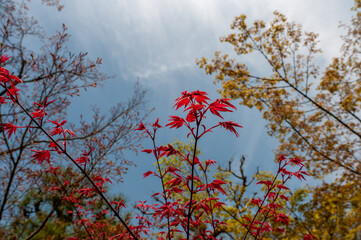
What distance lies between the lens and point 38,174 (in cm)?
513

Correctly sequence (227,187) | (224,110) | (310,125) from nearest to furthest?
(224,110) → (310,125) → (227,187)

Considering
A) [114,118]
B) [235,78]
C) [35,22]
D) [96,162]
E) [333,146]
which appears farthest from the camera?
[235,78]

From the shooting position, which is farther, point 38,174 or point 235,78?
point 235,78

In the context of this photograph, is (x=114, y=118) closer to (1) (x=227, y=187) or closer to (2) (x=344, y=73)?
(1) (x=227, y=187)

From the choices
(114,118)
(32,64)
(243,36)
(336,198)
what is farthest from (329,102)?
(32,64)

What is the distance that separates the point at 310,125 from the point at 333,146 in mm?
1101

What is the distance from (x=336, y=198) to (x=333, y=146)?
180cm

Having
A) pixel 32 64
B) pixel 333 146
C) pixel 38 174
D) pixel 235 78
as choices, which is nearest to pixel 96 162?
pixel 38 174

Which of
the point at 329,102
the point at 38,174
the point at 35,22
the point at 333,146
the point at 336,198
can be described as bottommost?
the point at 38,174

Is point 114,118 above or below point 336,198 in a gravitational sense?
above

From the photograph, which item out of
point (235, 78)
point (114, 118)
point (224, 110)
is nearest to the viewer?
point (224, 110)

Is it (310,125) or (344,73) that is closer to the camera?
(344,73)

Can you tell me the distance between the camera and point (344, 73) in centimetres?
804

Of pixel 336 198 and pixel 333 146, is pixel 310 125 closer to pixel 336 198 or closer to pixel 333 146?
pixel 333 146
